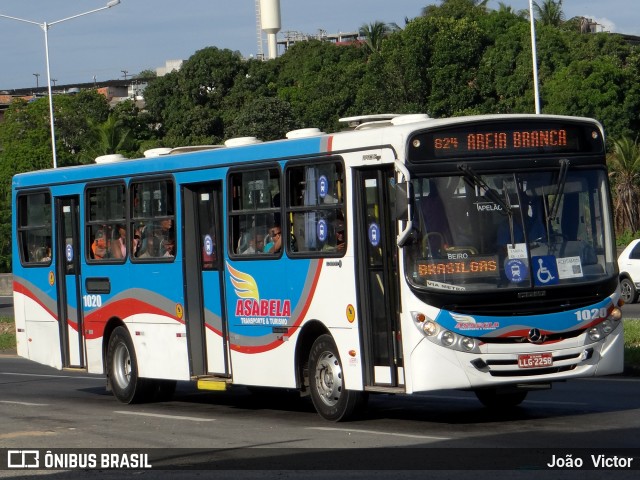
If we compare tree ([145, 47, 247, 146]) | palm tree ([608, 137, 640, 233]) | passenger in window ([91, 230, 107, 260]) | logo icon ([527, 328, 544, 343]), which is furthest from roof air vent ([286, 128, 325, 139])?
tree ([145, 47, 247, 146])

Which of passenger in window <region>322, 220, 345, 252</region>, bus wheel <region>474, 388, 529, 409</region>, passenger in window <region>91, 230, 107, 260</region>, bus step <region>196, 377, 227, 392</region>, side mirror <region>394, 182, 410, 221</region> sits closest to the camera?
side mirror <region>394, 182, 410, 221</region>

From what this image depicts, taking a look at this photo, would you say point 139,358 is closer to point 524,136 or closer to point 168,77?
point 524,136

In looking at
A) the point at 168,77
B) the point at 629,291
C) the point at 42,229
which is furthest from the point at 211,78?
the point at 42,229

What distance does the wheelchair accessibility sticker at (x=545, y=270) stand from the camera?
42.8 ft

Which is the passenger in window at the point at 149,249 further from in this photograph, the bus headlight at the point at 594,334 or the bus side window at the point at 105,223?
the bus headlight at the point at 594,334

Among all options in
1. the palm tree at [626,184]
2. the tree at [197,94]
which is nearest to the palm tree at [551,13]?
the tree at [197,94]

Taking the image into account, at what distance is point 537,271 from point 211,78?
3019 inches

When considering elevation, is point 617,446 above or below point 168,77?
below

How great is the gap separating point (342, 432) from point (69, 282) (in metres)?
7.16

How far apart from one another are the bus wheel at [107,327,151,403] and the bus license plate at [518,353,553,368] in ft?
20.9

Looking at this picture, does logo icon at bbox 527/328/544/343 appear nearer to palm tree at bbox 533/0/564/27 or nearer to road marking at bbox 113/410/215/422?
road marking at bbox 113/410/215/422

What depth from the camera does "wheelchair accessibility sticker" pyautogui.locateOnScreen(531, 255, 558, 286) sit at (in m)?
13.0

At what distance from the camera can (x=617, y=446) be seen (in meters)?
11.2

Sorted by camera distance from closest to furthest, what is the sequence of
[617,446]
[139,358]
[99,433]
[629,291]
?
[617,446], [99,433], [139,358], [629,291]
